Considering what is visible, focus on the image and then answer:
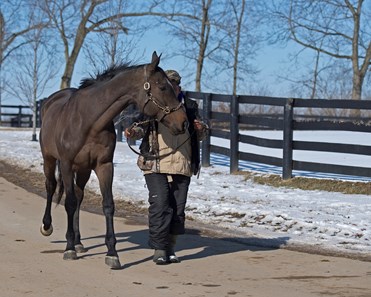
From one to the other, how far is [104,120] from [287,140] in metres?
7.02

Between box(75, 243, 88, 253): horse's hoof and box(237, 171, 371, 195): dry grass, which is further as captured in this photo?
box(237, 171, 371, 195): dry grass

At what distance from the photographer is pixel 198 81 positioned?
3731 cm

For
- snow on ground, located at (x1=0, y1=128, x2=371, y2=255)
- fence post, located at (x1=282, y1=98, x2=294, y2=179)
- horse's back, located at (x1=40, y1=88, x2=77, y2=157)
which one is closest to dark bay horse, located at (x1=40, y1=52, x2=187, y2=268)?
horse's back, located at (x1=40, y1=88, x2=77, y2=157)

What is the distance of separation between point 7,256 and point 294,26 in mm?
31457

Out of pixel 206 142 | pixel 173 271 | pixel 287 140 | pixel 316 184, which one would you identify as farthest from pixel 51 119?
pixel 206 142

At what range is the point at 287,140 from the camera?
1459 cm

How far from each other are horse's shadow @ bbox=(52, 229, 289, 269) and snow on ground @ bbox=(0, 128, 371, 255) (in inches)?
11.4

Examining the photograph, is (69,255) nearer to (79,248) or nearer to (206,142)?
(79,248)

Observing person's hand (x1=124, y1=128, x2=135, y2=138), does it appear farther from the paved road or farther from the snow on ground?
the snow on ground

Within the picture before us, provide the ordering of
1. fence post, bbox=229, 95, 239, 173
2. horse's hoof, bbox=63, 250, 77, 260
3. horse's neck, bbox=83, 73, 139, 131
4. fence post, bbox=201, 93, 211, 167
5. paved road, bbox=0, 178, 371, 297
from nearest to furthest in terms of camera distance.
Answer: paved road, bbox=0, 178, 371, 297, horse's neck, bbox=83, 73, 139, 131, horse's hoof, bbox=63, 250, 77, 260, fence post, bbox=229, 95, 239, 173, fence post, bbox=201, 93, 211, 167

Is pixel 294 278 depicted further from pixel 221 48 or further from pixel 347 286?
pixel 221 48

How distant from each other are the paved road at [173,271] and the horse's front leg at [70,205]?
0.13 m

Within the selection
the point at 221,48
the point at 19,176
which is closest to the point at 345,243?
the point at 19,176

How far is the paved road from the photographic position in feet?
22.5
